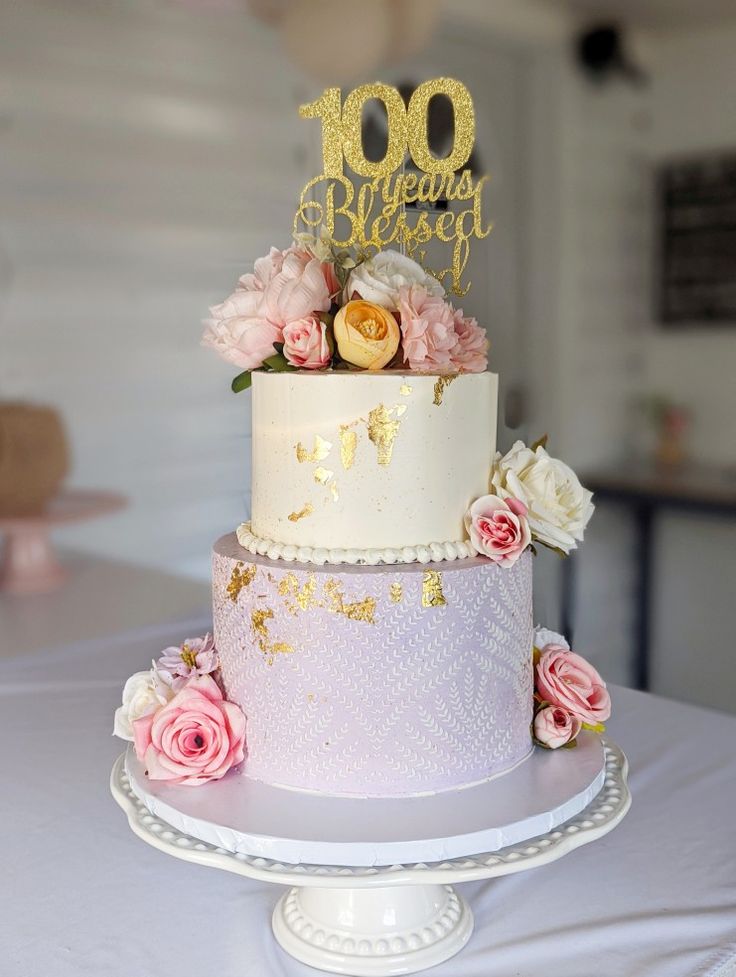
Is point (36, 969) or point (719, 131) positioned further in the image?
point (719, 131)

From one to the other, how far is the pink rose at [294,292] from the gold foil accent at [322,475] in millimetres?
142

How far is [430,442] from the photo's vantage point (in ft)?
2.90

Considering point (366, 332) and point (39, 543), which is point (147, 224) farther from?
point (366, 332)

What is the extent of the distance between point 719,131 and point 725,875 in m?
1.95

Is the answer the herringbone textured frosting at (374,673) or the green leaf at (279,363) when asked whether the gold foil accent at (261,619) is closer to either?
the herringbone textured frosting at (374,673)

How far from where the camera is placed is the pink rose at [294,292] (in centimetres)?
89

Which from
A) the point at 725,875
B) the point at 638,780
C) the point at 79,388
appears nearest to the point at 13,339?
the point at 79,388

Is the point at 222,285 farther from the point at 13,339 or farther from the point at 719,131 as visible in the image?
the point at 719,131

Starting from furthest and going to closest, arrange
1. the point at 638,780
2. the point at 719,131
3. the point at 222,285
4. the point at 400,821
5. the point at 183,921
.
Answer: the point at 719,131, the point at 222,285, the point at 638,780, the point at 183,921, the point at 400,821

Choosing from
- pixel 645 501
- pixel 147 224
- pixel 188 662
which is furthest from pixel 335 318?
pixel 645 501

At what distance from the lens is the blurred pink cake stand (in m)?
2.00

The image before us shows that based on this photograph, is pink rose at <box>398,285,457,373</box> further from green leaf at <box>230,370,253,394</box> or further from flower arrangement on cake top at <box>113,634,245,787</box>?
flower arrangement on cake top at <box>113,634,245,787</box>

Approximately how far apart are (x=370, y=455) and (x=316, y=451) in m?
0.05

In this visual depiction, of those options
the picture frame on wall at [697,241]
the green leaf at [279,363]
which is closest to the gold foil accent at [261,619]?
the green leaf at [279,363]
